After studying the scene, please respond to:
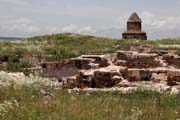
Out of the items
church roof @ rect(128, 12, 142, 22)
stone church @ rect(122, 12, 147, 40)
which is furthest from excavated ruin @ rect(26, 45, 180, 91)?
church roof @ rect(128, 12, 142, 22)

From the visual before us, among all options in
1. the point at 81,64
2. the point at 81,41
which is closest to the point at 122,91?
the point at 81,64

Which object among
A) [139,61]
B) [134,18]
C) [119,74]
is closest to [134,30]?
[134,18]

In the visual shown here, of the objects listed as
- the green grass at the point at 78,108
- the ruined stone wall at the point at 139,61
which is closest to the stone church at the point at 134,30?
the ruined stone wall at the point at 139,61

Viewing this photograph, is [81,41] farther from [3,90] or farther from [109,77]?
[3,90]

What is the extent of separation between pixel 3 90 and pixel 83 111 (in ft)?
8.52

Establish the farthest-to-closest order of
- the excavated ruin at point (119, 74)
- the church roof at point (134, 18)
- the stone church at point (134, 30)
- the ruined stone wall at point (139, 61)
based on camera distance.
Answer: the church roof at point (134, 18) → the stone church at point (134, 30) → the ruined stone wall at point (139, 61) → the excavated ruin at point (119, 74)

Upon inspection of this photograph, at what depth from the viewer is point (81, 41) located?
160ft

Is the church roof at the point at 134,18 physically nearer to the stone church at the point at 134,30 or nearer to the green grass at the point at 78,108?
the stone church at the point at 134,30

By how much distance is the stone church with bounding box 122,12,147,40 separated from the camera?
202ft

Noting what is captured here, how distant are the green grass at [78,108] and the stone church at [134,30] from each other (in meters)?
48.9

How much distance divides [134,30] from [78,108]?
2078 inches

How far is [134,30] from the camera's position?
61.9m

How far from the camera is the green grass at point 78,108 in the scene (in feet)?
28.3

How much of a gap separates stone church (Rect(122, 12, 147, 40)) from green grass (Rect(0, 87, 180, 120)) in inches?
1925
